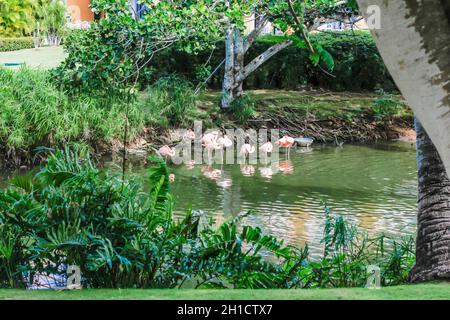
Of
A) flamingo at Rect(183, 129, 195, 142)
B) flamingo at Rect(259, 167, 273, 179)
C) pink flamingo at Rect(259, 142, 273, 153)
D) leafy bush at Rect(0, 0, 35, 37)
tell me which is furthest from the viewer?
leafy bush at Rect(0, 0, 35, 37)

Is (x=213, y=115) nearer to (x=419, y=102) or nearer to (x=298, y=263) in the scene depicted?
(x=298, y=263)

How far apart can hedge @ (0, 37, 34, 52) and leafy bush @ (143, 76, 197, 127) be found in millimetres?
12432

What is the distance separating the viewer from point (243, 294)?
5.95m

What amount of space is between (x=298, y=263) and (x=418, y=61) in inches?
162

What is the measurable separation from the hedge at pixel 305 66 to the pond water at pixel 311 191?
4.26m

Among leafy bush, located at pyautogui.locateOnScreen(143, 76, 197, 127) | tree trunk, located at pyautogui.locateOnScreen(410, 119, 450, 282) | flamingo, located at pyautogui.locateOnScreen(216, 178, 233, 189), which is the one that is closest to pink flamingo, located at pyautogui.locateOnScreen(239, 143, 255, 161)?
flamingo, located at pyautogui.locateOnScreen(216, 178, 233, 189)

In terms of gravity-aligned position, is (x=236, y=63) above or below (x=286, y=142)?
above

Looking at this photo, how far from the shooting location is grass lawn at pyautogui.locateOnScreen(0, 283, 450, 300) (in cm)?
581

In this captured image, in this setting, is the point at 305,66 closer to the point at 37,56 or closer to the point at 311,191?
the point at 311,191

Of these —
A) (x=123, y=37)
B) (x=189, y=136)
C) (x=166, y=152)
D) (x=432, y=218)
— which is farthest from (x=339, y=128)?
(x=432, y=218)

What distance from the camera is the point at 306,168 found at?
16375mm

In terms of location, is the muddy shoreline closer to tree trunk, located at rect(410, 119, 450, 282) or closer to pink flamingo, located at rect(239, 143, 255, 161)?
pink flamingo, located at rect(239, 143, 255, 161)

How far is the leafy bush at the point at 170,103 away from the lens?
18453 millimetres

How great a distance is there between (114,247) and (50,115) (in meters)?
9.90
